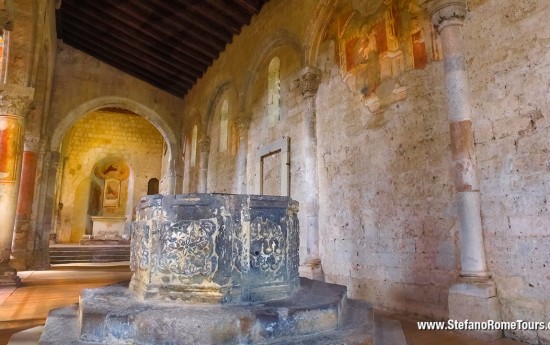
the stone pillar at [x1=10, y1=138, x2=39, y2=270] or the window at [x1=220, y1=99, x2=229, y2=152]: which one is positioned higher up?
the window at [x1=220, y1=99, x2=229, y2=152]

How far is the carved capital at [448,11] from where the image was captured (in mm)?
4070

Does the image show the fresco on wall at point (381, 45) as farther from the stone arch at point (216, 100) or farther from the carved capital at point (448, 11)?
the stone arch at point (216, 100)

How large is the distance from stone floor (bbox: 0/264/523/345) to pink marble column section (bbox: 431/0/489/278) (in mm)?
720

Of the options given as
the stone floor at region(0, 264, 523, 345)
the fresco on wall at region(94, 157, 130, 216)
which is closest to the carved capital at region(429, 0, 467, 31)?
the stone floor at region(0, 264, 523, 345)

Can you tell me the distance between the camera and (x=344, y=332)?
2615mm

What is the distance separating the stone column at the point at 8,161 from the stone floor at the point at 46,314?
0.60 meters

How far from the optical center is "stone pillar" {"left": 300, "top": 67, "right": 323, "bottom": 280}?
5938 mm

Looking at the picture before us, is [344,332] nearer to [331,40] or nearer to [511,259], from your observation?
[511,259]

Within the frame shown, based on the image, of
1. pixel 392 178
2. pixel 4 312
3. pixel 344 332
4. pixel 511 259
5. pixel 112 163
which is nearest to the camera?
pixel 344 332

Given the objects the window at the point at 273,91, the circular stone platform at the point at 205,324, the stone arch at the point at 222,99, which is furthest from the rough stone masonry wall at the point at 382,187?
the stone arch at the point at 222,99

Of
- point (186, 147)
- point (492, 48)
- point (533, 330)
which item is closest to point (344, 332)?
point (533, 330)

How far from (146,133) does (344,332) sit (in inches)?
718

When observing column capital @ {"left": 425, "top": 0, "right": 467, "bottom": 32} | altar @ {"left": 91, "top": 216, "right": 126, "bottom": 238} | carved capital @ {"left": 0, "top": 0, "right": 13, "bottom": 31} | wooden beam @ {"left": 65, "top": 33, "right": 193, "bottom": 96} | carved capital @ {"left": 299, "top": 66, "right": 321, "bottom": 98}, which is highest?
wooden beam @ {"left": 65, "top": 33, "right": 193, "bottom": 96}

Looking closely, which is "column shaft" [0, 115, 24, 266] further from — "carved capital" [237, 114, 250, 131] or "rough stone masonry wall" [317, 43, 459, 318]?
"rough stone masonry wall" [317, 43, 459, 318]
